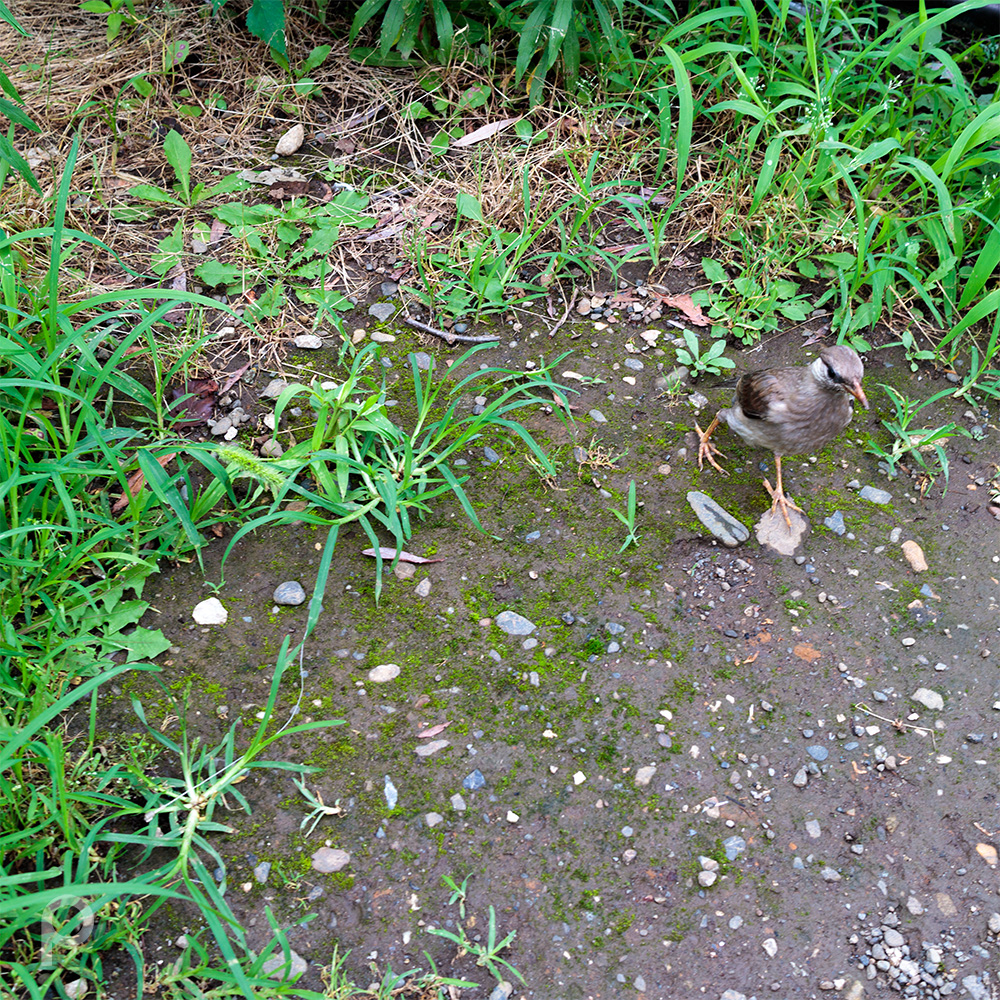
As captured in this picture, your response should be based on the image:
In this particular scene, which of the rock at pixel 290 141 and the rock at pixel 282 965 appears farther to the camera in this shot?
the rock at pixel 290 141

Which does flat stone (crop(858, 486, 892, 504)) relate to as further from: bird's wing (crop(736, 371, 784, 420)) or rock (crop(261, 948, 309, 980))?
rock (crop(261, 948, 309, 980))

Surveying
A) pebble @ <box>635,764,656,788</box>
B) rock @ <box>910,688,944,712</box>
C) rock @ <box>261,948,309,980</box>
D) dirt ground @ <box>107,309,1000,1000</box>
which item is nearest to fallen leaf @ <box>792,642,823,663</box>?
dirt ground @ <box>107,309,1000,1000</box>

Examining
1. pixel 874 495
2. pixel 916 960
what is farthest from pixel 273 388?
pixel 916 960

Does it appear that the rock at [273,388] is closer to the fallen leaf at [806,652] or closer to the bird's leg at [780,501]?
the bird's leg at [780,501]

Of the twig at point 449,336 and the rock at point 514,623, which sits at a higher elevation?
the twig at point 449,336

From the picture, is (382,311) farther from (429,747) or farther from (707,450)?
(429,747)

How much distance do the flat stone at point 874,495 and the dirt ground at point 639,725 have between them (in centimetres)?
3

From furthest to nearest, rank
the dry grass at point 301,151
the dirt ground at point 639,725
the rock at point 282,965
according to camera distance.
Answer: the dry grass at point 301,151, the dirt ground at point 639,725, the rock at point 282,965

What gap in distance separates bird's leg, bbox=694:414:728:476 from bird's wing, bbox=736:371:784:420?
0.20 meters

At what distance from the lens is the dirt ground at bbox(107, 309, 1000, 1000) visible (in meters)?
2.67

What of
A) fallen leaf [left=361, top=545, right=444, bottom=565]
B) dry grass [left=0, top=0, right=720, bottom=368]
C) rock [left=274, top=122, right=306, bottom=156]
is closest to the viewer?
fallen leaf [left=361, top=545, right=444, bottom=565]

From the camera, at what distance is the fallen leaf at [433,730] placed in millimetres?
3021

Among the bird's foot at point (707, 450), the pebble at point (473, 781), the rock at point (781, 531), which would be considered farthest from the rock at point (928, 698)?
the pebble at point (473, 781)

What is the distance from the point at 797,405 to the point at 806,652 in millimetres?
937
